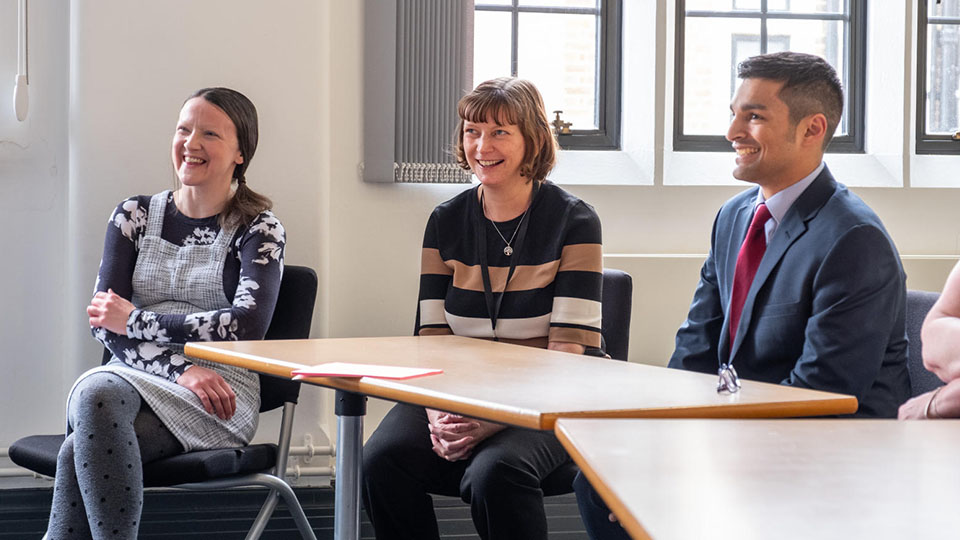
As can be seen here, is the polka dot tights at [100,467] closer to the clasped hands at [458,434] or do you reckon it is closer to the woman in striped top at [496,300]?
the woman in striped top at [496,300]

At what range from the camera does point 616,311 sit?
8.81 feet

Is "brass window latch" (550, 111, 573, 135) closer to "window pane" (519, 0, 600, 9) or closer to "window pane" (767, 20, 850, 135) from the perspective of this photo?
"window pane" (519, 0, 600, 9)

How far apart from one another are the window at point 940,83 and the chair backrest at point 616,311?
8.76ft

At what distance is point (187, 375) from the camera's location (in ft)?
8.52

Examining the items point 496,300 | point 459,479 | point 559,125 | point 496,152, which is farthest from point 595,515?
point 559,125

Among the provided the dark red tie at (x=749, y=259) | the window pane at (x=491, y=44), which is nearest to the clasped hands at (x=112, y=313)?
the dark red tie at (x=749, y=259)

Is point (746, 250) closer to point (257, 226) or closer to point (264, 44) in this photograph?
point (257, 226)

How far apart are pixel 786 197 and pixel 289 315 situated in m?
1.38

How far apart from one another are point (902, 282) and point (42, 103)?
121 inches

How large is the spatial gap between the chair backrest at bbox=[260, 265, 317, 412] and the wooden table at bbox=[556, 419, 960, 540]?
1604 millimetres

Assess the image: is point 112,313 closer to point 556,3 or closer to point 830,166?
point 556,3

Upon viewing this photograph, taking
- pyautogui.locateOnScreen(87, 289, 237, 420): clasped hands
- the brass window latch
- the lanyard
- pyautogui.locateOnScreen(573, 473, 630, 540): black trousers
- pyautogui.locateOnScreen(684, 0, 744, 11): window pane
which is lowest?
pyautogui.locateOnScreen(573, 473, 630, 540): black trousers

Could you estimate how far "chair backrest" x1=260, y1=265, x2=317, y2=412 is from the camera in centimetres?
274

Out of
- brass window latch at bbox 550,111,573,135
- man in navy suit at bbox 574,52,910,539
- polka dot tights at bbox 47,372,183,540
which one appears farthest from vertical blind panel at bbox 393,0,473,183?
polka dot tights at bbox 47,372,183,540
